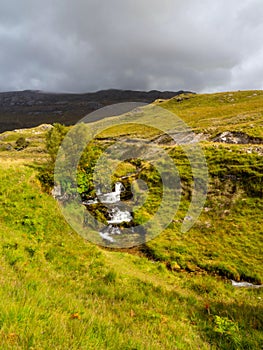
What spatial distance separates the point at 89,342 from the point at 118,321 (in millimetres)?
2606

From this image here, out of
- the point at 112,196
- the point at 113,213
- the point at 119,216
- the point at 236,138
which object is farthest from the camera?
the point at 236,138

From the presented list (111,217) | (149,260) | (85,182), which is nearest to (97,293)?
(149,260)

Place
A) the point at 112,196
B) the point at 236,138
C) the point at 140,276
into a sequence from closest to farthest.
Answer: the point at 140,276
the point at 112,196
the point at 236,138

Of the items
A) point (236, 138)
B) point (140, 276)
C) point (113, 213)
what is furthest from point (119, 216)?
point (236, 138)

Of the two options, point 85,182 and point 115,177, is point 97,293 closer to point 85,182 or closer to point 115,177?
point 85,182

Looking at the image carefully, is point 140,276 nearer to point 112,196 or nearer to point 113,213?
point 113,213

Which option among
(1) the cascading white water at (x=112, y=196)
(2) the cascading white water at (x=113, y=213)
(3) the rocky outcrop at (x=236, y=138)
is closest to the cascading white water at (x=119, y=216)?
(2) the cascading white water at (x=113, y=213)

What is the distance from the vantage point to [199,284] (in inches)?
685

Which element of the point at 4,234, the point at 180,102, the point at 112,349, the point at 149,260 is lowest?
the point at 149,260

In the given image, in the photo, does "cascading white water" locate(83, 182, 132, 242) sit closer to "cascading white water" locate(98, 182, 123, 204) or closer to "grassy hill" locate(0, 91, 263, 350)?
"cascading white water" locate(98, 182, 123, 204)

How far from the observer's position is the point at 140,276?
1708 cm

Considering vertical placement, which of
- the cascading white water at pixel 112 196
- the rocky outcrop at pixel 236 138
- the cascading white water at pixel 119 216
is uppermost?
the rocky outcrop at pixel 236 138

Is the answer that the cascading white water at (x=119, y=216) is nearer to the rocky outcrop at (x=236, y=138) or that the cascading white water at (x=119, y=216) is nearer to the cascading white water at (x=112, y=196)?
the cascading white water at (x=112, y=196)

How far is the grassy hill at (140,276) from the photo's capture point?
581 centimetres
